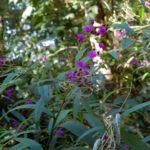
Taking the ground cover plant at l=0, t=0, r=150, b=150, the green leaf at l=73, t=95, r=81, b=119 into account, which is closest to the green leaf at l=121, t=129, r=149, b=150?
the ground cover plant at l=0, t=0, r=150, b=150

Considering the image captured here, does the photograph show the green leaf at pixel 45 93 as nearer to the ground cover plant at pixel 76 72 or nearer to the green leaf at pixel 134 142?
the ground cover plant at pixel 76 72

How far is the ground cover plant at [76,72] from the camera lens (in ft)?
1.87

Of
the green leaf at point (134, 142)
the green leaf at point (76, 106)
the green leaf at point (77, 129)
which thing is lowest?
the green leaf at point (77, 129)

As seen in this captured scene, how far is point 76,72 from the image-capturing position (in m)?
0.62

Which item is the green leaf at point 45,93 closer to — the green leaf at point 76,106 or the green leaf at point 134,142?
the green leaf at point 76,106

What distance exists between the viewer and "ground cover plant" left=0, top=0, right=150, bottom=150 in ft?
1.87

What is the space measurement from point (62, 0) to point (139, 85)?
1123 millimetres

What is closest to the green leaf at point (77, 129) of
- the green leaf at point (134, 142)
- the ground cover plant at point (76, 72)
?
the ground cover plant at point (76, 72)

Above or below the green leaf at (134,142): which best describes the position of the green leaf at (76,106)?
above

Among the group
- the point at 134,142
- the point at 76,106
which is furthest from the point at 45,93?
the point at 134,142

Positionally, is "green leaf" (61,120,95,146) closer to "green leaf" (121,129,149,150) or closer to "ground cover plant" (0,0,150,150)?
"ground cover plant" (0,0,150,150)

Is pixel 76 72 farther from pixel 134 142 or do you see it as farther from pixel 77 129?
pixel 134 142

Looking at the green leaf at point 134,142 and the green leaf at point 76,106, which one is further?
the green leaf at point 76,106

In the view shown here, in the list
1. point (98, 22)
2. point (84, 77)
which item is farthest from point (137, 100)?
point (98, 22)
